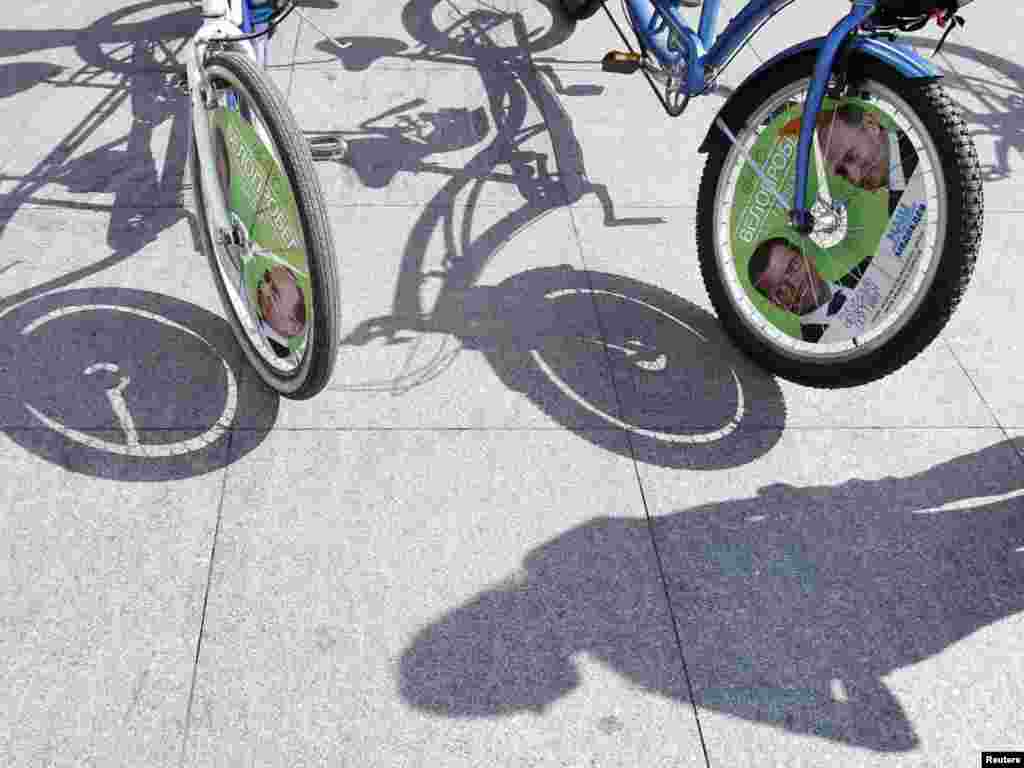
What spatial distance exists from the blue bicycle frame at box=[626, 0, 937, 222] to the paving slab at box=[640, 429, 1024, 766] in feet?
2.83

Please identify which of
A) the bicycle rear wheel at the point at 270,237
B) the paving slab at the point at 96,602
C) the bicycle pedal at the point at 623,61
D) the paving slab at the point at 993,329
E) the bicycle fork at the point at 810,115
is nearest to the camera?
the paving slab at the point at 96,602

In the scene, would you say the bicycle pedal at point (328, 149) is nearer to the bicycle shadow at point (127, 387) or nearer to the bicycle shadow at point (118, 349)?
the bicycle shadow at point (118, 349)

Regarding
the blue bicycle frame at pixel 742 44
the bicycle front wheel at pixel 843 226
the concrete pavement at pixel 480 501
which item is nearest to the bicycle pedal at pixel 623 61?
the blue bicycle frame at pixel 742 44

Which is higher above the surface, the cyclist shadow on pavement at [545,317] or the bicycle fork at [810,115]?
the bicycle fork at [810,115]

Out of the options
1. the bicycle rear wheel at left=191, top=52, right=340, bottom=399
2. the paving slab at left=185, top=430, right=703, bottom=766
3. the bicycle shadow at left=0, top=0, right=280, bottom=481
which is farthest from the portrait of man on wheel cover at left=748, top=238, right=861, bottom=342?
the bicycle shadow at left=0, top=0, right=280, bottom=481

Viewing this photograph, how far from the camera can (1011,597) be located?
9.31ft

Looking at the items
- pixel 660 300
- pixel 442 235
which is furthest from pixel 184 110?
pixel 660 300

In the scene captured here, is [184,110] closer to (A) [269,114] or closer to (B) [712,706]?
(A) [269,114]

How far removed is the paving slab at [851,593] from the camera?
2.51m

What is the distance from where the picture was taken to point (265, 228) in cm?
300

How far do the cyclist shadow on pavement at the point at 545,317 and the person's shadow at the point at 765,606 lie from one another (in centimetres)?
34

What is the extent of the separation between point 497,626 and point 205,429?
3.77 feet

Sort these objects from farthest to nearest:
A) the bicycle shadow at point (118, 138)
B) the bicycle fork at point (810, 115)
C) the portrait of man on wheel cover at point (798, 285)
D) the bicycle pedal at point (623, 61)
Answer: the bicycle pedal at point (623, 61)
the bicycle shadow at point (118, 138)
the portrait of man on wheel cover at point (798, 285)
the bicycle fork at point (810, 115)

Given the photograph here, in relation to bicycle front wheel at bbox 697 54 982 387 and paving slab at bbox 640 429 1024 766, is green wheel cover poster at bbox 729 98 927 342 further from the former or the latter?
paving slab at bbox 640 429 1024 766
